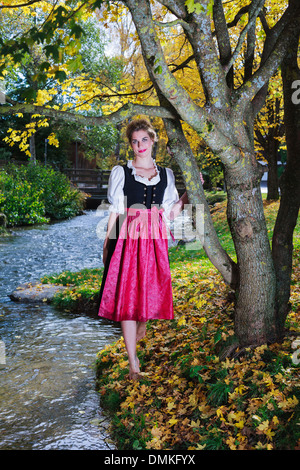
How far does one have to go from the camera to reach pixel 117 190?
136 inches

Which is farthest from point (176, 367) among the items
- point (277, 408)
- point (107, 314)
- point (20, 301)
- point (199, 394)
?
point (20, 301)

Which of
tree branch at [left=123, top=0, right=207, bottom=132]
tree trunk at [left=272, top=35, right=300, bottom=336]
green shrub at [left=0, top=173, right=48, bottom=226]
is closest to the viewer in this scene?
tree branch at [left=123, top=0, right=207, bottom=132]

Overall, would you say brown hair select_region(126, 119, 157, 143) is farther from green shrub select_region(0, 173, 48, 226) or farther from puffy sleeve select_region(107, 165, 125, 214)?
green shrub select_region(0, 173, 48, 226)

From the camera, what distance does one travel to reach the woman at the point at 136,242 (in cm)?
347

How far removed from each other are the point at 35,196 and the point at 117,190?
43.9 ft

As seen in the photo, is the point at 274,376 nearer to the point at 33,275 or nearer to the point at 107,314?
the point at 107,314

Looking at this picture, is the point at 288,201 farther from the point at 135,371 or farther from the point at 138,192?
the point at 135,371

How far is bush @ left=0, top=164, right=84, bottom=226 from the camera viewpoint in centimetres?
1494

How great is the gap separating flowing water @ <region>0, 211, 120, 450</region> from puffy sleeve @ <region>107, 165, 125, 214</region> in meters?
1.67

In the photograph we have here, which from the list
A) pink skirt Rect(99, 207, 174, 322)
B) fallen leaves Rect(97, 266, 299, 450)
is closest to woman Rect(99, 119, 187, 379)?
pink skirt Rect(99, 207, 174, 322)

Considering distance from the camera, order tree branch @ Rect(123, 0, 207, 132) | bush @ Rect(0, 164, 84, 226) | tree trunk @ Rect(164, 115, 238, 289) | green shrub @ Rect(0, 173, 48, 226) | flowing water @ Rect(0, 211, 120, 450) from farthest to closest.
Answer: bush @ Rect(0, 164, 84, 226)
green shrub @ Rect(0, 173, 48, 226)
tree trunk @ Rect(164, 115, 238, 289)
flowing water @ Rect(0, 211, 120, 450)
tree branch @ Rect(123, 0, 207, 132)

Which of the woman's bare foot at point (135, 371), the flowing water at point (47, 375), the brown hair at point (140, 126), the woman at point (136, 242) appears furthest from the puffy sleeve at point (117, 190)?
the flowing water at point (47, 375)

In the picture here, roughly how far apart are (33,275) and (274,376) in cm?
625

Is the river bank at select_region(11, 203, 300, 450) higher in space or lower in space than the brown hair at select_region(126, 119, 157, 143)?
lower
